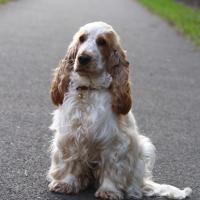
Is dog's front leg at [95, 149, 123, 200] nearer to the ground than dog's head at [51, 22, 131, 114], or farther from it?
nearer to the ground

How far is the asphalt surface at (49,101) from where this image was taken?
622 cm

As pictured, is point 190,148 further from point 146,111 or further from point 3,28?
point 3,28

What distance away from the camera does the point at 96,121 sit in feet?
A: 17.4

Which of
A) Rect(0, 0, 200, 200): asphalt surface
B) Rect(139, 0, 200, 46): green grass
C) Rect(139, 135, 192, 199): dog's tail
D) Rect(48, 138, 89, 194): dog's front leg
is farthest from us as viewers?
Rect(139, 0, 200, 46): green grass

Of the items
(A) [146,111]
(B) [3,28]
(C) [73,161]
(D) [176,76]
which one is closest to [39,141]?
(C) [73,161]

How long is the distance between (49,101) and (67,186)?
3622 mm

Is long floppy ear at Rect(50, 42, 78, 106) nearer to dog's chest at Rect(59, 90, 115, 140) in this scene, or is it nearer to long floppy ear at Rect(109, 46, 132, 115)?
dog's chest at Rect(59, 90, 115, 140)

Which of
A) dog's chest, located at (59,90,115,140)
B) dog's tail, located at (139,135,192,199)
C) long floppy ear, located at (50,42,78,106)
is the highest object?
long floppy ear, located at (50,42,78,106)

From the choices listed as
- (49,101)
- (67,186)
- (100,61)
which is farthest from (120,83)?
(49,101)

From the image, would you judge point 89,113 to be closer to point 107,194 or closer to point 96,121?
point 96,121

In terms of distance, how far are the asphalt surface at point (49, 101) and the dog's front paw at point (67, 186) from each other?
0.07m

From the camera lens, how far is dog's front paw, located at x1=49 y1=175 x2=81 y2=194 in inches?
218

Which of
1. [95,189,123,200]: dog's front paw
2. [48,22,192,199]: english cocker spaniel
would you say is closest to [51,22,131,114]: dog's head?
[48,22,192,199]: english cocker spaniel

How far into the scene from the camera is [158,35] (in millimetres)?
19391
